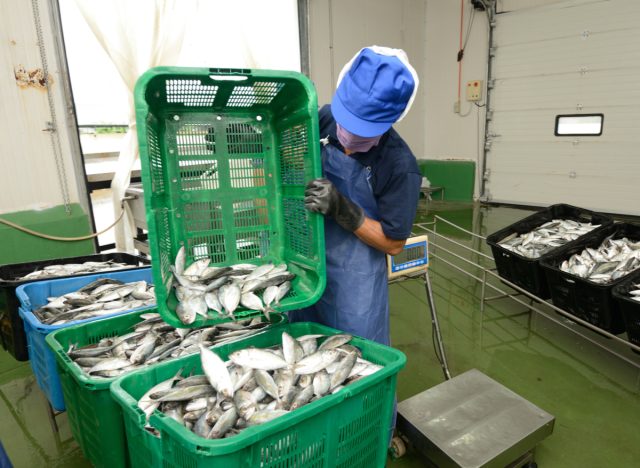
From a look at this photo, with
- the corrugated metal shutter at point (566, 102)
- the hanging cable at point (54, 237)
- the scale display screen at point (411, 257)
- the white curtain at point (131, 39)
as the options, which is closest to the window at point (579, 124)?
the corrugated metal shutter at point (566, 102)

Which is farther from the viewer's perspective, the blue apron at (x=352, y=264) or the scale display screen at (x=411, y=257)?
the scale display screen at (x=411, y=257)

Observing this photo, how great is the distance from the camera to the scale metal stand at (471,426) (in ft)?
5.93

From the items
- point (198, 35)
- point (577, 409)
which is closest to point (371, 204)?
point (577, 409)

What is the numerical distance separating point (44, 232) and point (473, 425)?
162 inches

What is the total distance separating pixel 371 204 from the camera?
70.1 inches

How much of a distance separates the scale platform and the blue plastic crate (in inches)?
57.3

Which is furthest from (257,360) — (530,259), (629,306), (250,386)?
(530,259)

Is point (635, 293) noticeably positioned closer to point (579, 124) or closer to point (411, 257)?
point (411, 257)

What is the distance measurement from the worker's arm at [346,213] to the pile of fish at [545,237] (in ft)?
6.91

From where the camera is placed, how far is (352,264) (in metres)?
1.78

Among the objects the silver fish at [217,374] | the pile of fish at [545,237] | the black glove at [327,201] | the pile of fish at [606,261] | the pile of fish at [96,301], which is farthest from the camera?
the pile of fish at [545,237]

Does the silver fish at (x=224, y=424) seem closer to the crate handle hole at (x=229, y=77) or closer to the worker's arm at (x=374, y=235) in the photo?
the worker's arm at (x=374, y=235)

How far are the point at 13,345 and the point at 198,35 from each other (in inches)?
159

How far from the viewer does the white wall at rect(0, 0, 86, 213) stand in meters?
3.69
